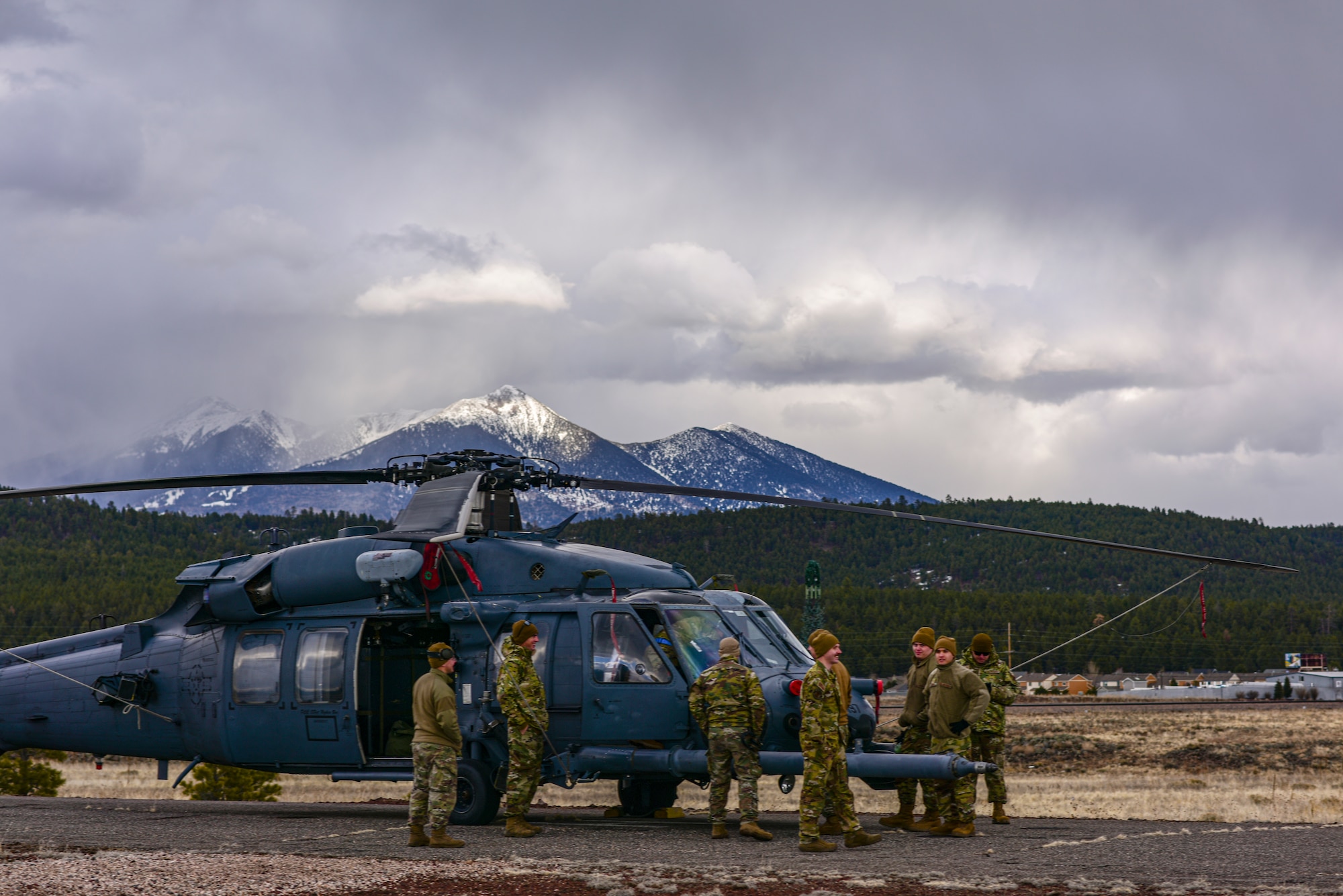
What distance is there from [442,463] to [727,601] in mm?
4265

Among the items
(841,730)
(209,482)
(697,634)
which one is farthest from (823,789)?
(209,482)

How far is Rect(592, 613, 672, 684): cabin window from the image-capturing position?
14.8 m

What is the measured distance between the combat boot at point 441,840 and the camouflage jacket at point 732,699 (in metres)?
2.87

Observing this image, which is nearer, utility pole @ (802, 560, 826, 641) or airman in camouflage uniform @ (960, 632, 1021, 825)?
airman in camouflage uniform @ (960, 632, 1021, 825)

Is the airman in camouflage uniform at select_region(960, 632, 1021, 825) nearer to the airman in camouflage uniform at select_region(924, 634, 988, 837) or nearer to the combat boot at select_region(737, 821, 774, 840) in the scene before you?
the airman in camouflage uniform at select_region(924, 634, 988, 837)

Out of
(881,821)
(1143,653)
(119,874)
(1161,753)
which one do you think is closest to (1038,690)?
(1143,653)

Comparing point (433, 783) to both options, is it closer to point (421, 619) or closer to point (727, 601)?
point (421, 619)

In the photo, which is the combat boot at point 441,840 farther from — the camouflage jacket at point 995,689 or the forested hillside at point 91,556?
the forested hillside at point 91,556

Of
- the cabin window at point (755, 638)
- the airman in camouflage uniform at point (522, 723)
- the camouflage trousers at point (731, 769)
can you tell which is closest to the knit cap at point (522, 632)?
the airman in camouflage uniform at point (522, 723)

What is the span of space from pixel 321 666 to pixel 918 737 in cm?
Result: 770

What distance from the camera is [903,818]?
14.5 m

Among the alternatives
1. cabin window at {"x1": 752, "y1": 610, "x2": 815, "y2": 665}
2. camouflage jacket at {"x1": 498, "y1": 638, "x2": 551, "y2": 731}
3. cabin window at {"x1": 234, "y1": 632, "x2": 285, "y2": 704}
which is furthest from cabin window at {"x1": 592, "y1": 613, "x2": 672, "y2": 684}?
cabin window at {"x1": 234, "y1": 632, "x2": 285, "y2": 704}

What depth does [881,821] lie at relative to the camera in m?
15.0

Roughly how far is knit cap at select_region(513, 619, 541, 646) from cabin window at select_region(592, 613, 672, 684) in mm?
987
